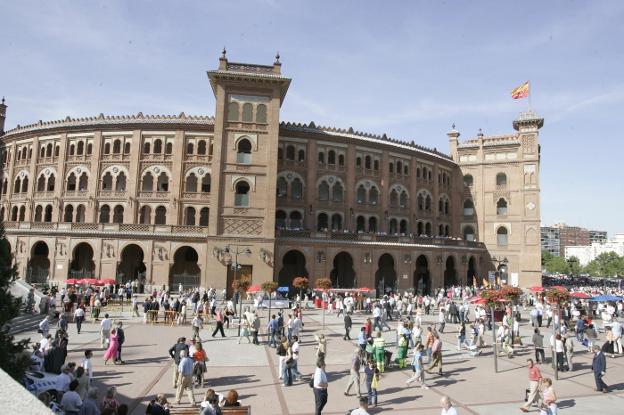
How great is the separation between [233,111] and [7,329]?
114 ft

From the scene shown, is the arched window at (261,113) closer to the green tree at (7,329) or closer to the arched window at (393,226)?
the arched window at (393,226)

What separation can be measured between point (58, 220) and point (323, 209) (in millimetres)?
27542

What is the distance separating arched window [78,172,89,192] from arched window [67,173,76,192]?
871 millimetres

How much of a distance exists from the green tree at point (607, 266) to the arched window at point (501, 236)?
58.8 m

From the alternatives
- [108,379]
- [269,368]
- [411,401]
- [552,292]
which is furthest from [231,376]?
[552,292]

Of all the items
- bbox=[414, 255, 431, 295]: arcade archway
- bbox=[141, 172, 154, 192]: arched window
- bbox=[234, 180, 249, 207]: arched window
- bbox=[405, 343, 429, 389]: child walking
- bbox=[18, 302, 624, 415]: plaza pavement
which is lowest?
bbox=[18, 302, 624, 415]: plaza pavement

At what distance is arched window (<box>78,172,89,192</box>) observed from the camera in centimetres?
4766

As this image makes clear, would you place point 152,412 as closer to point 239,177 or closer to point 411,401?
point 411,401

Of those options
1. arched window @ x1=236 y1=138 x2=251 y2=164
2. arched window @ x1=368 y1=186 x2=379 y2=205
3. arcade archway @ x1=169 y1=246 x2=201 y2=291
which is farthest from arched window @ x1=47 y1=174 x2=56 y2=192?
arched window @ x1=368 y1=186 x2=379 y2=205

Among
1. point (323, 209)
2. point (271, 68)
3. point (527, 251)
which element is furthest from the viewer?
point (527, 251)

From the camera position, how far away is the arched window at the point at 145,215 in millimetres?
46188

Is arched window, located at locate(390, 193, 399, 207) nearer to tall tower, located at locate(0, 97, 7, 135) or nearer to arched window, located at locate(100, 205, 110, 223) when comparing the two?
arched window, located at locate(100, 205, 110, 223)

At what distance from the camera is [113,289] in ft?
130

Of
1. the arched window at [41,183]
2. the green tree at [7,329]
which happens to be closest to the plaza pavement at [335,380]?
the green tree at [7,329]
